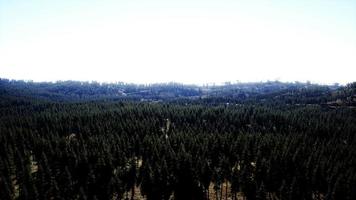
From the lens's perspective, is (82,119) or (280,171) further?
(82,119)

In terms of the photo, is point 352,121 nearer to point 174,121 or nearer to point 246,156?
point 174,121

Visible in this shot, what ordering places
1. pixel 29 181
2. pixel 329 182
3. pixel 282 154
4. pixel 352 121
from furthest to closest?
pixel 352 121
pixel 282 154
pixel 329 182
pixel 29 181

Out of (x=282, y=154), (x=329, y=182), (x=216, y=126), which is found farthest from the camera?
(x=216, y=126)

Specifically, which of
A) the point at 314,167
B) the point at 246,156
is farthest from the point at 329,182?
the point at 246,156

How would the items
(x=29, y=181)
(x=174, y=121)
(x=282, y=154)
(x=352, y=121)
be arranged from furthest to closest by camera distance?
1. (x=352, y=121)
2. (x=174, y=121)
3. (x=282, y=154)
4. (x=29, y=181)

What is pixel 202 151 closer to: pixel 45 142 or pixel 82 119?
pixel 45 142

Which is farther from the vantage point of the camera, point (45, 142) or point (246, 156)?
point (45, 142)

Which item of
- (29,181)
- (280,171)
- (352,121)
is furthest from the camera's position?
(352,121)

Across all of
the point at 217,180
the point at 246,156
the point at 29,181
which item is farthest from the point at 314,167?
the point at 29,181
